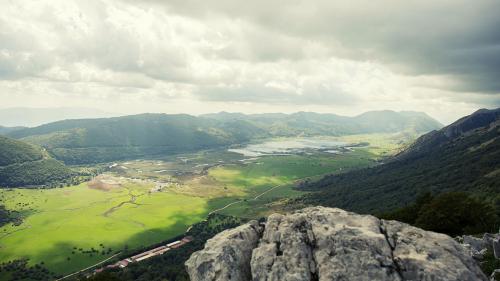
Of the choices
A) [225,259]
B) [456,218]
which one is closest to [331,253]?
[225,259]

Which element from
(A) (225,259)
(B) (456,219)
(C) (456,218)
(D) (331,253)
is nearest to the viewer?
(D) (331,253)

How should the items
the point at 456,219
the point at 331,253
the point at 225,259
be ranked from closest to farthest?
the point at 331,253
the point at 225,259
the point at 456,219

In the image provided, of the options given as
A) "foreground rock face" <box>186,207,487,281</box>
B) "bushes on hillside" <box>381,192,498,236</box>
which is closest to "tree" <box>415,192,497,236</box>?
"bushes on hillside" <box>381,192,498,236</box>

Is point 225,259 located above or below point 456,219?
above

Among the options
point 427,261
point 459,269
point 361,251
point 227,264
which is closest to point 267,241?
point 227,264

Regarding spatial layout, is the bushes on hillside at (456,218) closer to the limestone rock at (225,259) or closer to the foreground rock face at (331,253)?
the foreground rock face at (331,253)

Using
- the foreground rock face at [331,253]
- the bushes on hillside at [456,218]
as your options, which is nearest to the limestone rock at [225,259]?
the foreground rock face at [331,253]

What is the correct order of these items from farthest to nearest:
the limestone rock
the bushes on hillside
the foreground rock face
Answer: the bushes on hillside, the limestone rock, the foreground rock face

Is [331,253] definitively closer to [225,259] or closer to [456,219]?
[225,259]

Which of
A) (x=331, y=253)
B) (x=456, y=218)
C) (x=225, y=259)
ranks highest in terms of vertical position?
(x=331, y=253)

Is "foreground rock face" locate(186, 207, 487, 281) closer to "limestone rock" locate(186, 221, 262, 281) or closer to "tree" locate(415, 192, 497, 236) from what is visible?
"limestone rock" locate(186, 221, 262, 281)
